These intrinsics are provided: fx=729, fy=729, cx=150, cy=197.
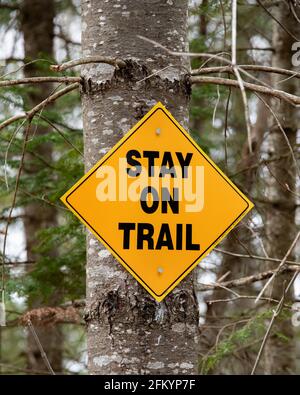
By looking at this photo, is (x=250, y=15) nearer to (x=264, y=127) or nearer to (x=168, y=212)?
(x=264, y=127)

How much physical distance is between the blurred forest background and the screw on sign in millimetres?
1190

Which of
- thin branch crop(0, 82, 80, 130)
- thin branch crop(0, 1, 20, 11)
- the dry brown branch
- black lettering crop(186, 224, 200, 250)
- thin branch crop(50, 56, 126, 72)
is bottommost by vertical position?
the dry brown branch

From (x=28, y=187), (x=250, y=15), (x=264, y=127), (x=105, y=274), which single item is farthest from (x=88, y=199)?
(x=264, y=127)

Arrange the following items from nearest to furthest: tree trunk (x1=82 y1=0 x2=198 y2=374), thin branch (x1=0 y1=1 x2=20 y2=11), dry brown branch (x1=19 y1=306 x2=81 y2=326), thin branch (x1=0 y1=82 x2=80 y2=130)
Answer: tree trunk (x1=82 y1=0 x2=198 y2=374) → thin branch (x1=0 y1=82 x2=80 y2=130) → dry brown branch (x1=19 y1=306 x2=81 y2=326) → thin branch (x1=0 y1=1 x2=20 y2=11)

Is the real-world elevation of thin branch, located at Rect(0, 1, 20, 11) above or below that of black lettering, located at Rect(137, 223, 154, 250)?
above

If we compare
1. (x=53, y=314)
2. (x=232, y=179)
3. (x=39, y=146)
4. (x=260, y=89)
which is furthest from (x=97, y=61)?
(x=39, y=146)

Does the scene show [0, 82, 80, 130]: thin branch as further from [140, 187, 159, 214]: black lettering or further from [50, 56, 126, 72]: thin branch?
[140, 187, 159, 214]: black lettering

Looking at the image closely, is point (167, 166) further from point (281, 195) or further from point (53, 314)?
point (281, 195)

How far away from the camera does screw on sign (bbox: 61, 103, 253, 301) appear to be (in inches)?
119

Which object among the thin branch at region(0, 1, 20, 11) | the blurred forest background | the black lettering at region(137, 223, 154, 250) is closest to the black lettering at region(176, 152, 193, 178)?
the black lettering at region(137, 223, 154, 250)

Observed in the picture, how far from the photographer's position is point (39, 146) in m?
9.16

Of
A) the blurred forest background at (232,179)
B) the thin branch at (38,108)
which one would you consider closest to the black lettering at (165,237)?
the thin branch at (38,108)

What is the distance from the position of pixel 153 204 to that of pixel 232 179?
10.9 ft

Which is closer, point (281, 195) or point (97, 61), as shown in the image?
point (97, 61)
